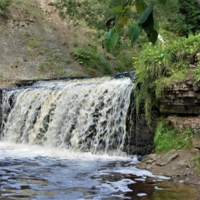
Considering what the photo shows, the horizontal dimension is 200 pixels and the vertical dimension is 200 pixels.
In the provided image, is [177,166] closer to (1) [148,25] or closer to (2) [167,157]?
(2) [167,157]

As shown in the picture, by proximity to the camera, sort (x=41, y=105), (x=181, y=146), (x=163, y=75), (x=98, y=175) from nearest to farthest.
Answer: (x=98, y=175)
(x=181, y=146)
(x=163, y=75)
(x=41, y=105)

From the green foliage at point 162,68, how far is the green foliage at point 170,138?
477 millimetres

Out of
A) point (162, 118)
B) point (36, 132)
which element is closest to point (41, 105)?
point (36, 132)

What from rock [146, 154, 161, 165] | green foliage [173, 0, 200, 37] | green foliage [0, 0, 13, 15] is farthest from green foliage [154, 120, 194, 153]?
green foliage [0, 0, 13, 15]

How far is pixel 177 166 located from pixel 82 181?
5.90 feet

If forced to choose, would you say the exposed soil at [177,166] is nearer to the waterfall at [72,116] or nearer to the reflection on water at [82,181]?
the reflection on water at [82,181]

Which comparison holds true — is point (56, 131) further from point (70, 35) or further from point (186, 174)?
point (70, 35)

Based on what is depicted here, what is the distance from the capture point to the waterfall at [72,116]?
8.36 metres

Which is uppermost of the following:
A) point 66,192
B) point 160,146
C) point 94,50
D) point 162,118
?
point 94,50

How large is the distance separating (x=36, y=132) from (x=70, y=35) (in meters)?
12.7

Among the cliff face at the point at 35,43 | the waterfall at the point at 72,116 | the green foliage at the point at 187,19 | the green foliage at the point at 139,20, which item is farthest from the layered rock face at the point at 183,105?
the green foliage at the point at 187,19

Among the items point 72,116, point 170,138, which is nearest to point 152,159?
point 170,138

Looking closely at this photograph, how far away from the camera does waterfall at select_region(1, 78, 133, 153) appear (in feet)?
27.4

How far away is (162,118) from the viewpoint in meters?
7.35
